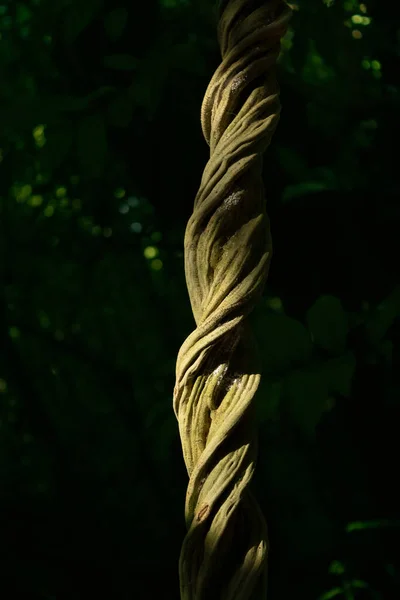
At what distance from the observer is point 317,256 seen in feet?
4.01

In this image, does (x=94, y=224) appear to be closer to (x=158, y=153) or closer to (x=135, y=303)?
(x=135, y=303)

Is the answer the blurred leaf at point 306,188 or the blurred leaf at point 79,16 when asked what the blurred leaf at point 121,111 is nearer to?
the blurred leaf at point 79,16

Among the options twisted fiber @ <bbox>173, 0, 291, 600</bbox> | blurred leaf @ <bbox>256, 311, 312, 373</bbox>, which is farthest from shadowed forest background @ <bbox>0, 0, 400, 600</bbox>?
twisted fiber @ <bbox>173, 0, 291, 600</bbox>

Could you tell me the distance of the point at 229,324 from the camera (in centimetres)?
37

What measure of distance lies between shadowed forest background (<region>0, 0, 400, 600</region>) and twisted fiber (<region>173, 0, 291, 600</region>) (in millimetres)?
399

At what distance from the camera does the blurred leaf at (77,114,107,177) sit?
0.89 metres

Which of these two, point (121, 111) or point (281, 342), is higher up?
point (121, 111)

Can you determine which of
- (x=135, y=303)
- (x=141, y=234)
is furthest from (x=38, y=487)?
(x=141, y=234)

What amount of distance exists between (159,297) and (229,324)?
1216mm

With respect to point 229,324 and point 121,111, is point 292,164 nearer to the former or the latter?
point 121,111

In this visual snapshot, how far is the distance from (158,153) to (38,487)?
3.15 feet

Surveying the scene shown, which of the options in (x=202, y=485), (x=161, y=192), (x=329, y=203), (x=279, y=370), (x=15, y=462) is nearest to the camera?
(x=202, y=485)

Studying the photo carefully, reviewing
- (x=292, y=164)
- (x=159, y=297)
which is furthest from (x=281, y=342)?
(x=159, y=297)

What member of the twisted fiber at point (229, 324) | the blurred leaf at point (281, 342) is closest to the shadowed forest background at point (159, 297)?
the blurred leaf at point (281, 342)
